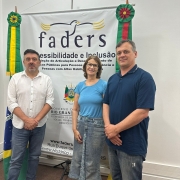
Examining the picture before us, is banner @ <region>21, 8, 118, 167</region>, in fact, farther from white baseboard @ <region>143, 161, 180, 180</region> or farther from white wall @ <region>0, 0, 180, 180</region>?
white baseboard @ <region>143, 161, 180, 180</region>

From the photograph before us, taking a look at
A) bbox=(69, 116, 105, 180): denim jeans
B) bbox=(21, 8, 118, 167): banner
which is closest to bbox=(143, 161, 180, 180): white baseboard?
bbox=(21, 8, 118, 167): banner

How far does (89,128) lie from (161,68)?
3.51ft

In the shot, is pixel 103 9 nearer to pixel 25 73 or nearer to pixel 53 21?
pixel 53 21

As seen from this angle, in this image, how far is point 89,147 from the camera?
5.89 ft

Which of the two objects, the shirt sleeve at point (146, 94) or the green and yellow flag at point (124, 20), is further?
the green and yellow flag at point (124, 20)

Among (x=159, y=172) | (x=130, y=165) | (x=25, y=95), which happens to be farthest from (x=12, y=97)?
(x=159, y=172)

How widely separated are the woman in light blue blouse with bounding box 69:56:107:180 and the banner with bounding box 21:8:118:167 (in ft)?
1.02

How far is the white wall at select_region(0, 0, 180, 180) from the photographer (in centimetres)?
206

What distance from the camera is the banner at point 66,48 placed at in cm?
207

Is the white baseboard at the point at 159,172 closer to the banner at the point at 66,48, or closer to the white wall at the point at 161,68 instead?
the white wall at the point at 161,68

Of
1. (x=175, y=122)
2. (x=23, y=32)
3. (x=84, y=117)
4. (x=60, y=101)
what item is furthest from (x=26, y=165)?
(x=175, y=122)

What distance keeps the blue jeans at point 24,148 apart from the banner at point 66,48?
13.2 inches

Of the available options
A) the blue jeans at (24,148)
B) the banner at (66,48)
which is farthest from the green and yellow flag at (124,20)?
the blue jeans at (24,148)

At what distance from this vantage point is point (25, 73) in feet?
6.65
